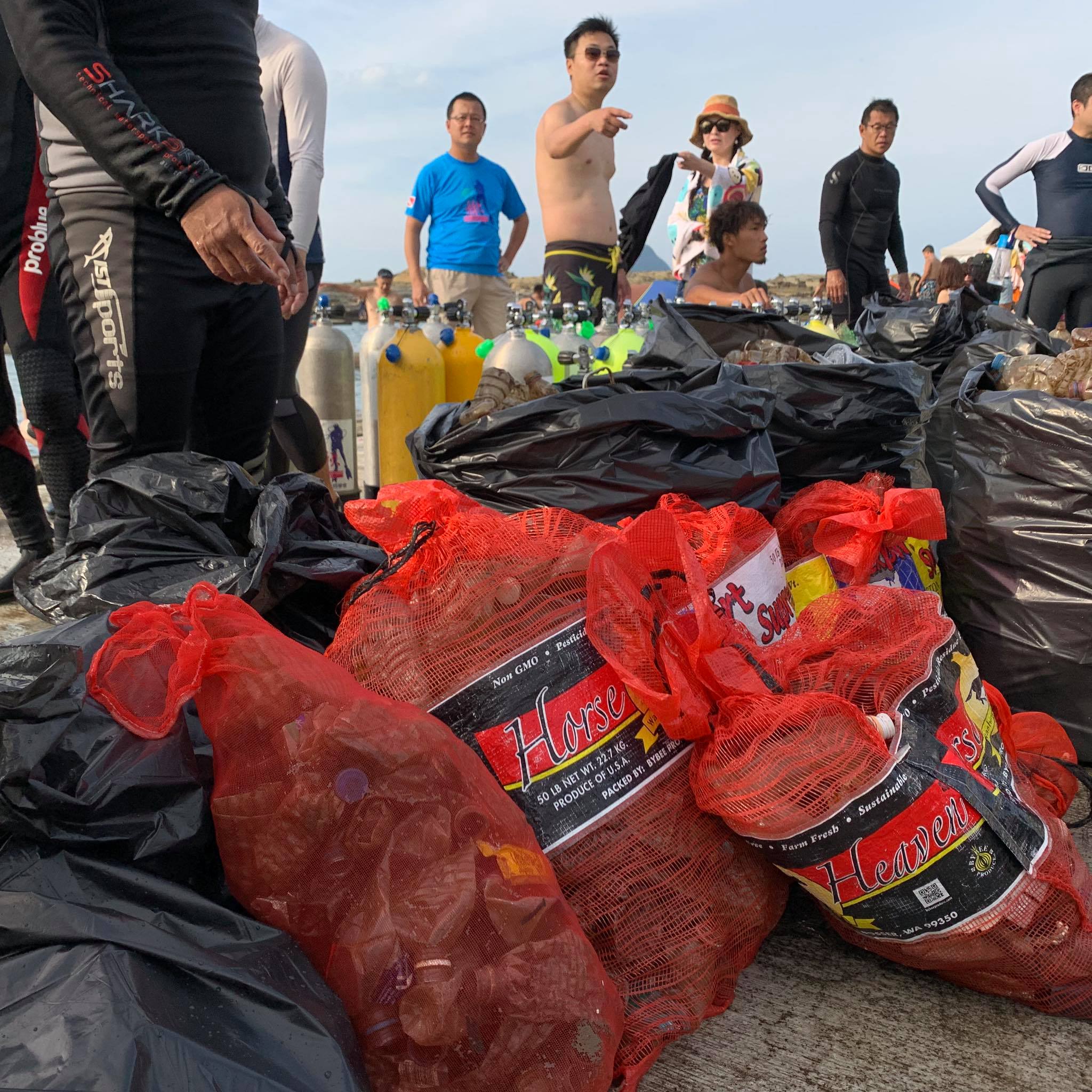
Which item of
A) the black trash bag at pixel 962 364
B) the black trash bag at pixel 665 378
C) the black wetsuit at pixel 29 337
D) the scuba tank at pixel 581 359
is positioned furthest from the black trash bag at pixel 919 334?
the black wetsuit at pixel 29 337

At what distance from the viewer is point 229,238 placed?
1.51 m

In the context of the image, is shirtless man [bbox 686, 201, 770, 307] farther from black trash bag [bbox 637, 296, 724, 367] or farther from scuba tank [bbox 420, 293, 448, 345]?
black trash bag [bbox 637, 296, 724, 367]

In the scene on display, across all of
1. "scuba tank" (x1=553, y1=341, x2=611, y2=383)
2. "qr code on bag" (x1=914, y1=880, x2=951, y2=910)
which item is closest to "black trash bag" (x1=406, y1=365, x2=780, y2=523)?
"qr code on bag" (x1=914, y1=880, x2=951, y2=910)

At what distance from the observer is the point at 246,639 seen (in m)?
1.05

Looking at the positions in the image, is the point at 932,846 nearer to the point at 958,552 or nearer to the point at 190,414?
the point at 958,552

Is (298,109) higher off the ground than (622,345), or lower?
higher

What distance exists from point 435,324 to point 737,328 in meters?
1.73

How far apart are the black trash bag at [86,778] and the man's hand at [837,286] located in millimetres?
5321

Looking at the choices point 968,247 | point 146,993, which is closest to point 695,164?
point 146,993

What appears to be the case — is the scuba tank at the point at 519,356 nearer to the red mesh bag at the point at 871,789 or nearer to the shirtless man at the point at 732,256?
the shirtless man at the point at 732,256

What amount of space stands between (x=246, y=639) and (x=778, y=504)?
120 cm

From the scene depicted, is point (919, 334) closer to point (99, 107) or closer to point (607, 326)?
point (607, 326)

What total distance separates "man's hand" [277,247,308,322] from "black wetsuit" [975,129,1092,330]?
4.14 meters

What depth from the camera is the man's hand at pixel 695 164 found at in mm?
5105
